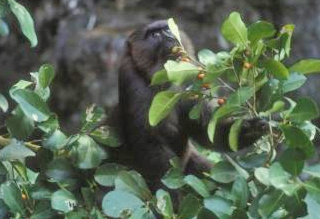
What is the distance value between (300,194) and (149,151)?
1633mm

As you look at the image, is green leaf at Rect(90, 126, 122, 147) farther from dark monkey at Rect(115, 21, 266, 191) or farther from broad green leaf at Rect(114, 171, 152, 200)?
dark monkey at Rect(115, 21, 266, 191)

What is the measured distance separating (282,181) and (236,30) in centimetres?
47

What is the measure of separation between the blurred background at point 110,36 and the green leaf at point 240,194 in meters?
4.08

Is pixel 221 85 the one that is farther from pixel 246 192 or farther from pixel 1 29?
pixel 1 29

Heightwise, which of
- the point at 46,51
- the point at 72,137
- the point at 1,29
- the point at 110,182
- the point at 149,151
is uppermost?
the point at 1,29

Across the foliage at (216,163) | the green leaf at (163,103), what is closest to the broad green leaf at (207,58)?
the foliage at (216,163)

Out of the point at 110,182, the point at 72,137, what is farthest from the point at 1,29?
the point at 110,182

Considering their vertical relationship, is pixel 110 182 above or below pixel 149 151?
above

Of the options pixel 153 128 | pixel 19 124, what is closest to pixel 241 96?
pixel 19 124

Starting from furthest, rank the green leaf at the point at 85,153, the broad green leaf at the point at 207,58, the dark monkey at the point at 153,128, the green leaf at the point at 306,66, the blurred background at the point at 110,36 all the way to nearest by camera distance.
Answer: the blurred background at the point at 110,36
the dark monkey at the point at 153,128
the green leaf at the point at 85,153
the broad green leaf at the point at 207,58
the green leaf at the point at 306,66

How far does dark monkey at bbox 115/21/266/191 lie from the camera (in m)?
3.49

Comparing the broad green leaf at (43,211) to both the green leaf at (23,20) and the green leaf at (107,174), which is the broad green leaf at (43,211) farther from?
the green leaf at (23,20)

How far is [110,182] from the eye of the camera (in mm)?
2393

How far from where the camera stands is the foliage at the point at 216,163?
198 cm
